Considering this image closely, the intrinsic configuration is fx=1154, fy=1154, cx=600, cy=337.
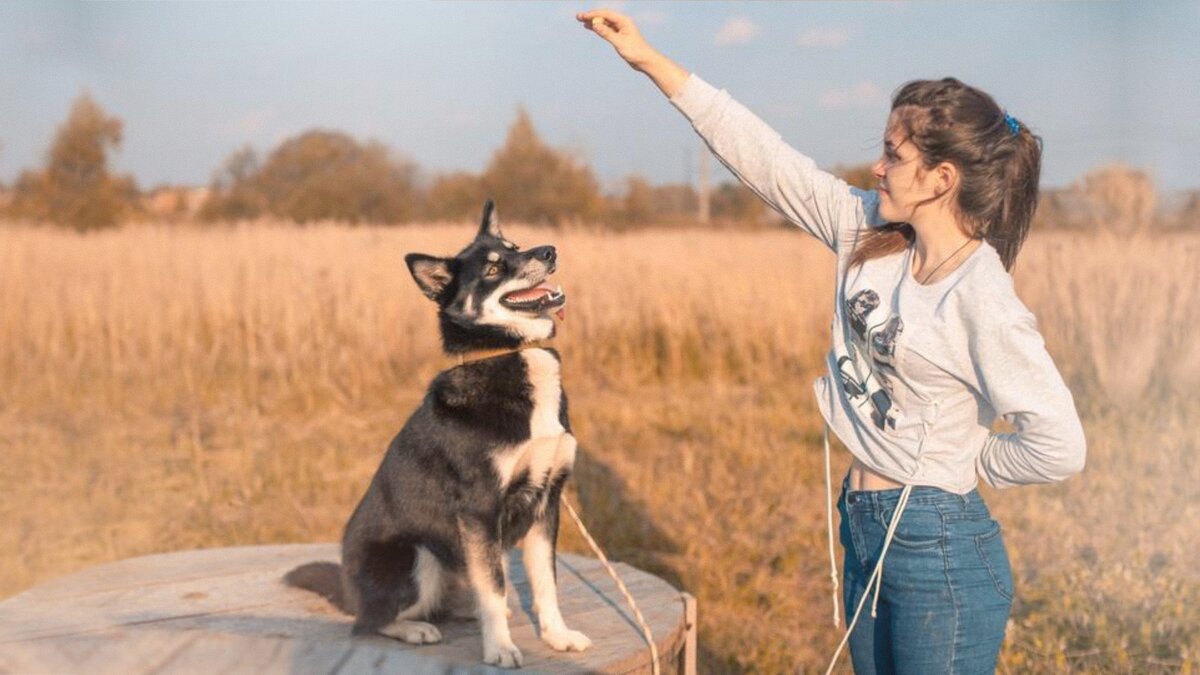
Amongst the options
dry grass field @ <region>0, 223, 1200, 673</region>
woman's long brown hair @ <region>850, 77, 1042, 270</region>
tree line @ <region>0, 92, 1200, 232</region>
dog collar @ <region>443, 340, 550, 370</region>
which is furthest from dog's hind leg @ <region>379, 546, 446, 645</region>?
tree line @ <region>0, 92, 1200, 232</region>

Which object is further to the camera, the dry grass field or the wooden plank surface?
the dry grass field

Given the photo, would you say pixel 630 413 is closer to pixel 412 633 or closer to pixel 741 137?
pixel 412 633

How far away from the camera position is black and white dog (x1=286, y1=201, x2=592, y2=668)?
3242 mm

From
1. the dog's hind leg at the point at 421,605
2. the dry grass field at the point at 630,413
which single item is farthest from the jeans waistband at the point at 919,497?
the dry grass field at the point at 630,413

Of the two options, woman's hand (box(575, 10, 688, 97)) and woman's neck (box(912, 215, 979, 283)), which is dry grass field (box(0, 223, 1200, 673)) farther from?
woman's hand (box(575, 10, 688, 97))

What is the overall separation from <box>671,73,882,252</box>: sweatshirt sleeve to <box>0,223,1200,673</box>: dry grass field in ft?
9.11

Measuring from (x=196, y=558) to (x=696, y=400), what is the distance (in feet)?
20.5

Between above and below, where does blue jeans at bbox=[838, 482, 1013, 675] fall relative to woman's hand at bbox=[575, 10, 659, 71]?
below

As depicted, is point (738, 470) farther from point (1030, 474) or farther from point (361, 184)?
A: point (361, 184)

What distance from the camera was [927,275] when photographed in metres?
2.78

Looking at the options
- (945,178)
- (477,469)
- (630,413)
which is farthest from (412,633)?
(630,413)

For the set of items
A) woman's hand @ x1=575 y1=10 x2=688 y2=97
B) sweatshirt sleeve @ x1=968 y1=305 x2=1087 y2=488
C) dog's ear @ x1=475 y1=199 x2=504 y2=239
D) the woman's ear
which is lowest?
sweatshirt sleeve @ x1=968 y1=305 x2=1087 y2=488

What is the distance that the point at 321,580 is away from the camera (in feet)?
13.0

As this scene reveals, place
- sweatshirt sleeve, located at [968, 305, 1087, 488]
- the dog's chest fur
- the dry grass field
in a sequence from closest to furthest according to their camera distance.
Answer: sweatshirt sleeve, located at [968, 305, 1087, 488] → the dog's chest fur → the dry grass field
